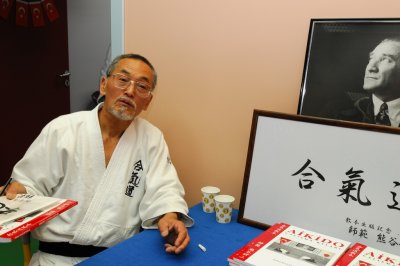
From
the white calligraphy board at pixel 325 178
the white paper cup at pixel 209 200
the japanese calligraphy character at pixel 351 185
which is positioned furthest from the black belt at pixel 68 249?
the japanese calligraphy character at pixel 351 185

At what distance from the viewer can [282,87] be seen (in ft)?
4.18

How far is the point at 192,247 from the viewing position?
1.07m

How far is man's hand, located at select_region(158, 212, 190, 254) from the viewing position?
3.35 feet

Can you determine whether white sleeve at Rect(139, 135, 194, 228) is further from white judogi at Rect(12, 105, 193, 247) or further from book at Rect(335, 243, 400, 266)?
book at Rect(335, 243, 400, 266)

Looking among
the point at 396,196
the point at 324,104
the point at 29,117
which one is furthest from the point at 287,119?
the point at 29,117

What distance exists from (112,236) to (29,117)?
92.5 inches

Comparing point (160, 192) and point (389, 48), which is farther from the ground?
point (389, 48)

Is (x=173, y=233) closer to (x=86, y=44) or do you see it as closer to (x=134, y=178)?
(x=134, y=178)

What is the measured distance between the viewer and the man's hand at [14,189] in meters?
1.14

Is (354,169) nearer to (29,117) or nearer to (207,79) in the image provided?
(207,79)

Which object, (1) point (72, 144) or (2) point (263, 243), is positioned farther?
(1) point (72, 144)

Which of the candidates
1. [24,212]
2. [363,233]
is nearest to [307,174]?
[363,233]

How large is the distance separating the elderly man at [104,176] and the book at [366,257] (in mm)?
510

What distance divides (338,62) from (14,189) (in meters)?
1.12
